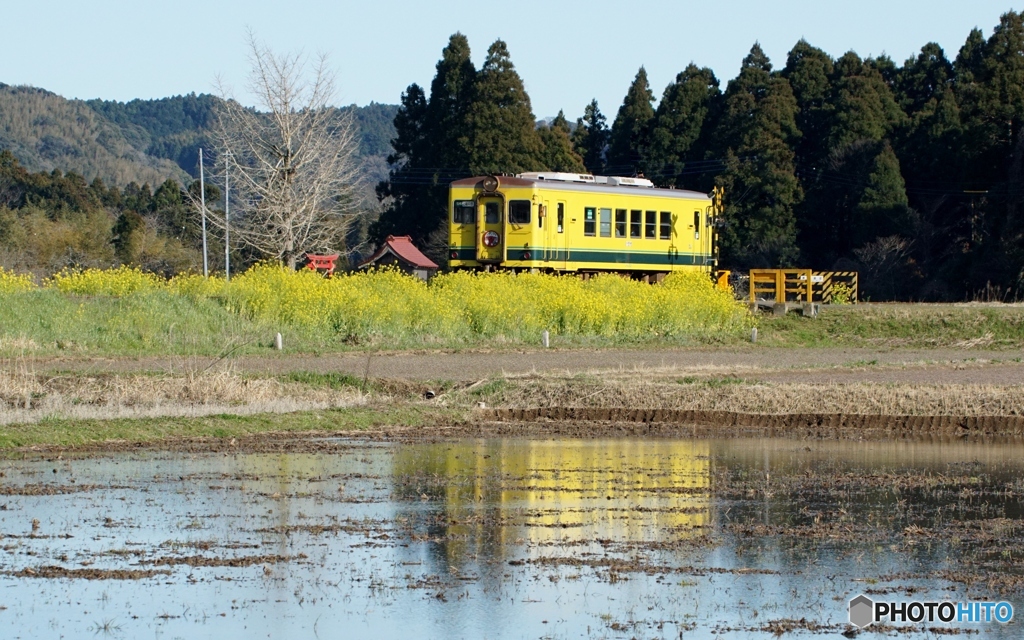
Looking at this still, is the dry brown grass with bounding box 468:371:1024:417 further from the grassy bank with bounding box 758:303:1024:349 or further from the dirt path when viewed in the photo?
the grassy bank with bounding box 758:303:1024:349

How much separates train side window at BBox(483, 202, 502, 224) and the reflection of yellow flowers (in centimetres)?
168

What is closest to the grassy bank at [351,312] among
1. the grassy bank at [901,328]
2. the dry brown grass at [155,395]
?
the grassy bank at [901,328]

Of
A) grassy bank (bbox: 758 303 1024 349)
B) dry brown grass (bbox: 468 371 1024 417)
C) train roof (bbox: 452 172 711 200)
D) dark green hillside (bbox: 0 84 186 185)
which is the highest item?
dark green hillside (bbox: 0 84 186 185)

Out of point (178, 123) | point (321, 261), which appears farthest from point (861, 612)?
point (178, 123)

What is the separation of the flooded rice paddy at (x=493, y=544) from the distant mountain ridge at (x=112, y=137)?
10393 centimetres

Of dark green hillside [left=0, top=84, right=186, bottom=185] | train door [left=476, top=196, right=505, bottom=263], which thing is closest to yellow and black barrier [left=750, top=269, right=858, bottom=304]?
train door [left=476, top=196, right=505, bottom=263]

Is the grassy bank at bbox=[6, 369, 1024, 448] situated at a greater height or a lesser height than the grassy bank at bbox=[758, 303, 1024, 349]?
lesser

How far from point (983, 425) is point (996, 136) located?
121 ft

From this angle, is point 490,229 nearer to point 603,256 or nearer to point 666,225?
point 603,256

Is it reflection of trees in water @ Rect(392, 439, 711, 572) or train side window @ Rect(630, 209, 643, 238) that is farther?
train side window @ Rect(630, 209, 643, 238)

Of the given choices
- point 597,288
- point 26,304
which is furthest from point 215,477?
point 597,288

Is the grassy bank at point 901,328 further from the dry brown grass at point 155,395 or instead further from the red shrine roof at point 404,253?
the red shrine roof at point 404,253

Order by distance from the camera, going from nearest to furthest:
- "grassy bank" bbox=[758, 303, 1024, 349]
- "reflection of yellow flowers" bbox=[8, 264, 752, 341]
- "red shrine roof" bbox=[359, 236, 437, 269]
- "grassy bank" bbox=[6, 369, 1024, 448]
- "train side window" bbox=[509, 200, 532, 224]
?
"grassy bank" bbox=[6, 369, 1024, 448]
"reflection of yellow flowers" bbox=[8, 264, 752, 341]
"grassy bank" bbox=[758, 303, 1024, 349]
"train side window" bbox=[509, 200, 532, 224]
"red shrine roof" bbox=[359, 236, 437, 269]

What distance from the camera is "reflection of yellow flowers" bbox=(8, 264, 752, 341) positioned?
28875 millimetres
